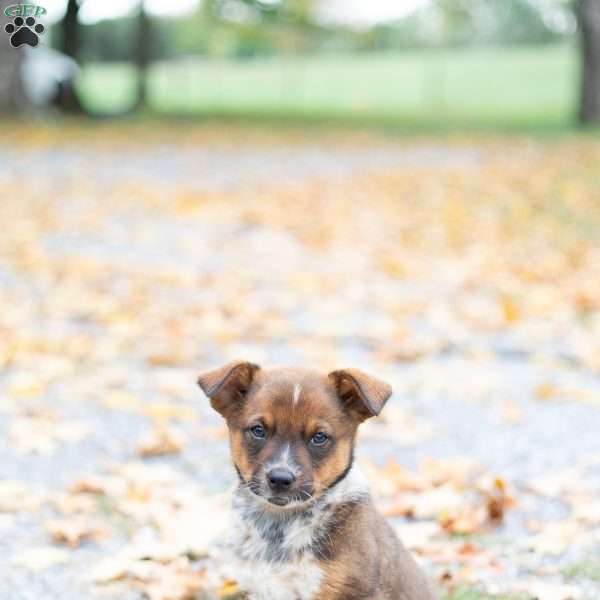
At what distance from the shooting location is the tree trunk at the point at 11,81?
28.3 m

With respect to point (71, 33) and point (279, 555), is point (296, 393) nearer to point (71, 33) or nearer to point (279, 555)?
point (279, 555)

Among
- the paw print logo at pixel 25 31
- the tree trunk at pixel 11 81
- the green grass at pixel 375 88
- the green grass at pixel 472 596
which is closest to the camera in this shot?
the green grass at pixel 472 596

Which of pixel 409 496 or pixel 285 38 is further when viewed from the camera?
pixel 285 38

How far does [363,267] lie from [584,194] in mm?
6308

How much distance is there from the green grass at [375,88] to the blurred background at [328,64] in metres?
0.11

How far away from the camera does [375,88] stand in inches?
2147

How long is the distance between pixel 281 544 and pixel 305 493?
0.79 feet

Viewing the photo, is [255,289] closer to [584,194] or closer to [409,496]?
[409,496]

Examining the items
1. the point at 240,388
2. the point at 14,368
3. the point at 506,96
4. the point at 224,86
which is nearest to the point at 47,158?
the point at 14,368

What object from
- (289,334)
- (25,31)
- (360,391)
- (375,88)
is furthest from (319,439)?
(375,88)

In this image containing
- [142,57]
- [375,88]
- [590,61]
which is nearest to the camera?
[590,61]

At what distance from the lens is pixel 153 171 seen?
66.6 feet

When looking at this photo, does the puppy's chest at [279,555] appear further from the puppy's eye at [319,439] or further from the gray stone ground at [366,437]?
the gray stone ground at [366,437]

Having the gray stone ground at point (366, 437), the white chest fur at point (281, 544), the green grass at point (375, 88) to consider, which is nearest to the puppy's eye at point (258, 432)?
the white chest fur at point (281, 544)
